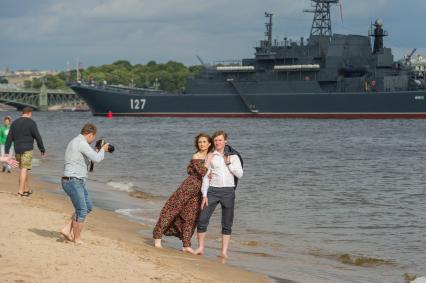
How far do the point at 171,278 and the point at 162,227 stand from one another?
8.41 ft

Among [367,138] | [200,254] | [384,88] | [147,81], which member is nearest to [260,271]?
[200,254]

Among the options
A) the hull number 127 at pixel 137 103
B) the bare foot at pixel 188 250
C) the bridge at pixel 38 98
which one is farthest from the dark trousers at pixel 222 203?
the bridge at pixel 38 98

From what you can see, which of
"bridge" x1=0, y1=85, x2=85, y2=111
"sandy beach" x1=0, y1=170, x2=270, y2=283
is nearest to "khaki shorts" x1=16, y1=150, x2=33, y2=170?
"sandy beach" x1=0, y1=170, x2=270, y2=283

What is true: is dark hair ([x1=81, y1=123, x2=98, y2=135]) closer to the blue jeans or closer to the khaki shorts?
the blue jeans

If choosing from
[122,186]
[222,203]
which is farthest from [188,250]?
[122,186]

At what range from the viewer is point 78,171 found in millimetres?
10414

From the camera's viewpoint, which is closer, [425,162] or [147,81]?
[425,162]

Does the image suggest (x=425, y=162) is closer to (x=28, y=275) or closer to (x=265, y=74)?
(x=28, y=275)

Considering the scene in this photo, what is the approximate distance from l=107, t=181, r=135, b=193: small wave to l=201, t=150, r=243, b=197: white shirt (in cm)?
1146

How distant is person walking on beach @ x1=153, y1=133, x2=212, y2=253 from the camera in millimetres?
11039

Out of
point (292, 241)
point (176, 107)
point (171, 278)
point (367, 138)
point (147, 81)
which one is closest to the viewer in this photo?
point (171, 278)

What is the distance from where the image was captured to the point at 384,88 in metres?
84.0

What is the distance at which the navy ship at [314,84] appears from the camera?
3334 inches

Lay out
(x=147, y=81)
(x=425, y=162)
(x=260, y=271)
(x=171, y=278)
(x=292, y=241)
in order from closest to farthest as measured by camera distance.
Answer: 1. (x=171, y=278)
2. (x=260, y=271)
3. (x=292, y=241)
4. (x=425, y=162)
5. (x=147, y=81)
